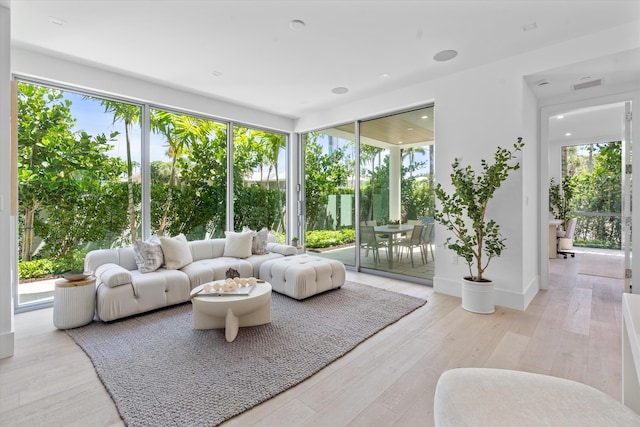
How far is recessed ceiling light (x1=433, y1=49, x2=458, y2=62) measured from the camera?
343cm

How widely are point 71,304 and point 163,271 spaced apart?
2.99 feet

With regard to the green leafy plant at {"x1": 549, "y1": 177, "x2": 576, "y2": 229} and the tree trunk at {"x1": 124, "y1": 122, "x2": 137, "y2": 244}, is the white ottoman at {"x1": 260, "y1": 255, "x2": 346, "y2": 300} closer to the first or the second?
the tree trunk at {"x1": 124, "y1": 122, "x2": 137, "y2": 244}

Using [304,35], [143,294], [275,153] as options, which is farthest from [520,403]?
[275,153]

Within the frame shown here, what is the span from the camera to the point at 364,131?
211 inches

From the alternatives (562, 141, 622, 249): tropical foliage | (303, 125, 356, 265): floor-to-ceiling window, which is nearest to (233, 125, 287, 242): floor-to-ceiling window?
(303, 125, 356, 265): floor-to-ceiling window

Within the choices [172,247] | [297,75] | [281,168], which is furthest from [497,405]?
[281,168]

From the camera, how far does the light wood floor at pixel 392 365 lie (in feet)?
5.96

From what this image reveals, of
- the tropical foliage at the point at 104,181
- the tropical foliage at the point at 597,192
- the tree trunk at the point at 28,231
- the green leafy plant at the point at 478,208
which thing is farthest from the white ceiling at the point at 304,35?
the tropical foliage at the point at 597,192

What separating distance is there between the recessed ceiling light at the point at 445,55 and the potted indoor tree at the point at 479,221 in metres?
1.18

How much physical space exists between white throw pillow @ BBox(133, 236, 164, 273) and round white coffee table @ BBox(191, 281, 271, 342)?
1.16m

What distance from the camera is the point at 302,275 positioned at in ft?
12.4

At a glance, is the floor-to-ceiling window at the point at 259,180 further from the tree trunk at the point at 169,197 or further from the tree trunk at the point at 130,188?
the tree trunk at the point at 130,188

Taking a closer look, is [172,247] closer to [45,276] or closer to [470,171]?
[45,276]

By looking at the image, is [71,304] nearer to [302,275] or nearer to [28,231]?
[28,231]
